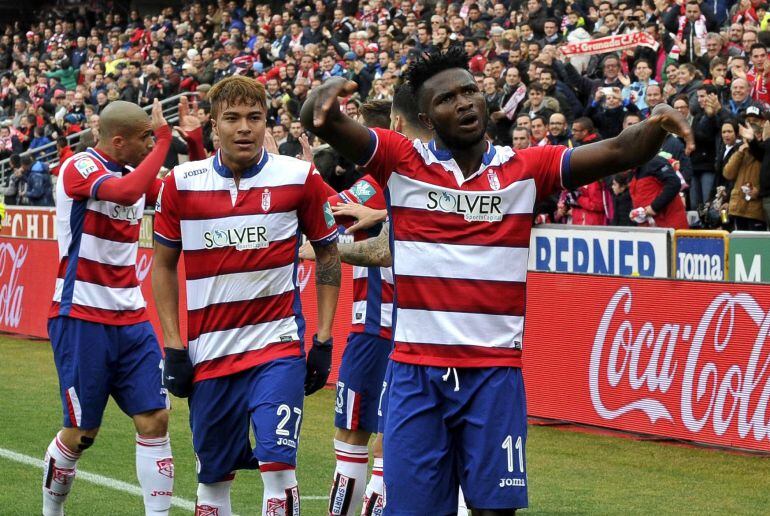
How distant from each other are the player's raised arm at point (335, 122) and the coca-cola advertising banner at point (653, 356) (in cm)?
576

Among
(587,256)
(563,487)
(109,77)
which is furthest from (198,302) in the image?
(109,77)

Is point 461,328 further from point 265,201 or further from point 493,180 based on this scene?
point 265,201

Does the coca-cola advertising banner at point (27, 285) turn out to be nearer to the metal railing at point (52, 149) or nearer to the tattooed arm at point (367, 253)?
the metal railing at point (52, 149)

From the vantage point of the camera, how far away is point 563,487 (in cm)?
909

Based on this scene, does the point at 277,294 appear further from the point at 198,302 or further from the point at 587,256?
the point at 587,256

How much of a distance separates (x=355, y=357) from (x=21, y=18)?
1687 inches

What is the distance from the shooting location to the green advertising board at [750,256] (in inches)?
430

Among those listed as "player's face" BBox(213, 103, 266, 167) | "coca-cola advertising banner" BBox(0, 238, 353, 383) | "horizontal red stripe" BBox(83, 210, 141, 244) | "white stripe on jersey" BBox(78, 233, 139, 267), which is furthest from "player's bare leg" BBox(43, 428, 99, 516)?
"coca-cola advertising banner" BBox(0, 238, 353, 383)

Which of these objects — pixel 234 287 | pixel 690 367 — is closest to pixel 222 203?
pixel 234 287

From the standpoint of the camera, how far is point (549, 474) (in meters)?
9.55

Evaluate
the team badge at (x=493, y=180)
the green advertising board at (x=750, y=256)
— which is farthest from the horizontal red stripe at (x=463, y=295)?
the green advertising board at (x=750, y=256)

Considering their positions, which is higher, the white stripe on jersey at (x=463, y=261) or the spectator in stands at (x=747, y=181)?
the spectator in stands at (x=747, y=181)

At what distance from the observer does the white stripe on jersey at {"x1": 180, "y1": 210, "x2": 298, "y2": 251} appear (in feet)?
19.8

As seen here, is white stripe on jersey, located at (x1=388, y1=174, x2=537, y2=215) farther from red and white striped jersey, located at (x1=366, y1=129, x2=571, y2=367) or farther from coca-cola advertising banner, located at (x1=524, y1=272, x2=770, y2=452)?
coca-cola advertising banner, located at (x1=524, y1=272, x2=770, y2=452)
